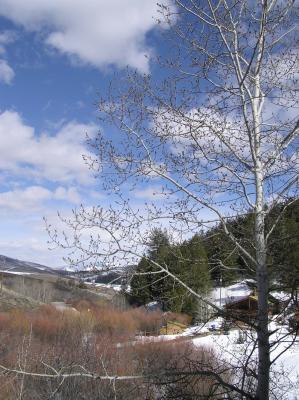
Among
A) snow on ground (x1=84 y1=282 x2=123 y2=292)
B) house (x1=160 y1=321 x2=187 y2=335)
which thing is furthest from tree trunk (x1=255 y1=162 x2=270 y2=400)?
house (x1=160 y1=321 x2=187 y2=335)

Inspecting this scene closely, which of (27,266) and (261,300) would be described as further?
(27,266)

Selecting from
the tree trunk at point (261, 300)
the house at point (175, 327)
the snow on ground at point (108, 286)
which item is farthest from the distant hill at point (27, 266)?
the house at point (175, 327)

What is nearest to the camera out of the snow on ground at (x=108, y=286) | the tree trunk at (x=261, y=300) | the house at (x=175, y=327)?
the tree trunk at (x=261, y=300)

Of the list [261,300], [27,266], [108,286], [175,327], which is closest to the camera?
[261,300]

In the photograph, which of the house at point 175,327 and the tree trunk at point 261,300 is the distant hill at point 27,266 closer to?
the tree trunk at point 261,300

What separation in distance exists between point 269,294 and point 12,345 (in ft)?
146

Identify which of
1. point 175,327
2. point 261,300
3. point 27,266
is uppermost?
point 27,266

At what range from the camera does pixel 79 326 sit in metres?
57.1

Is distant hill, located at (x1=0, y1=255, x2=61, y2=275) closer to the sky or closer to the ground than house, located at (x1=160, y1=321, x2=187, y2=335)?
closer to the sky

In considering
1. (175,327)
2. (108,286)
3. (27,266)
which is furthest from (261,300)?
(27,266)

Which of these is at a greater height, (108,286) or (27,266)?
(27,266)

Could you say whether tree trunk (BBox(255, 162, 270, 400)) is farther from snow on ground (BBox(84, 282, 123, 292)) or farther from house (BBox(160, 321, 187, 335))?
house (BBox(160, 321, 187, 335))

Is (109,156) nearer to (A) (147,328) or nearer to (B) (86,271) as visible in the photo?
(B) (86,271)

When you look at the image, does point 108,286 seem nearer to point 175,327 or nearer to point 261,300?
point 261,300
